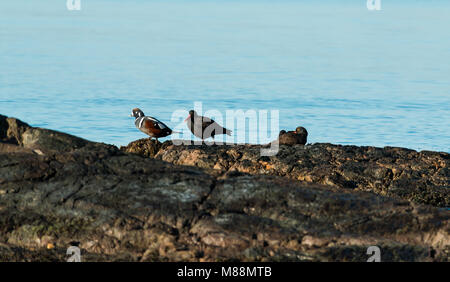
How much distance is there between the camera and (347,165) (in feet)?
38.6

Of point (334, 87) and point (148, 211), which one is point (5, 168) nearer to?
point (148, 211)

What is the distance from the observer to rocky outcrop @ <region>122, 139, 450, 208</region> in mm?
11328

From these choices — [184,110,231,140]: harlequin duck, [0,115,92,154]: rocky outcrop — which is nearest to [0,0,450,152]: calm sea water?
[184,110,231,140]: harlequin duck

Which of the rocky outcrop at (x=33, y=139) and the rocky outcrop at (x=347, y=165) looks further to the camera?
the rocky outcrop at (x=347, y=165)

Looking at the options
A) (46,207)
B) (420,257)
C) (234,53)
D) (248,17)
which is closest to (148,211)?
(46,207)

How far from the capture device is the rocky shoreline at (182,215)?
7422 millimetres

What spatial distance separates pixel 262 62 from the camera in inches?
1238

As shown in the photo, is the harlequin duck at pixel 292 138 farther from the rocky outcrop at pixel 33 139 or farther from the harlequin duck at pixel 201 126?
the rocky outcrop at pixel 33 139

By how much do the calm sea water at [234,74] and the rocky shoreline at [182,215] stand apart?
9885 mm

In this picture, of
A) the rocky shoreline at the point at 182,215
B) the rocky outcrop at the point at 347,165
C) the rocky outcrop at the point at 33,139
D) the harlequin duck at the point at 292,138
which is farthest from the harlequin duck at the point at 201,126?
the rocky shoreline at the point at 182,215

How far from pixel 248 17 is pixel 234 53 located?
72.7 feet

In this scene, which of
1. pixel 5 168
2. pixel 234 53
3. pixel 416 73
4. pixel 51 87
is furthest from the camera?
pixel 234 53

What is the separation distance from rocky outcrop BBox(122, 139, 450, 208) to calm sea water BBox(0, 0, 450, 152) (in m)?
6.26

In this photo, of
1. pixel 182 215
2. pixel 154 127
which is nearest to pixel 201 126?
pixel 154 127
